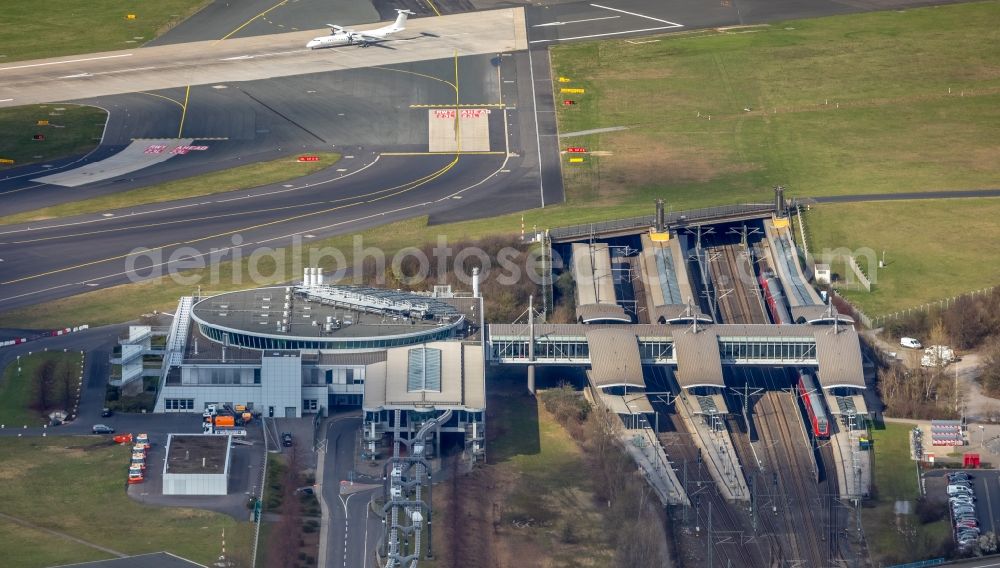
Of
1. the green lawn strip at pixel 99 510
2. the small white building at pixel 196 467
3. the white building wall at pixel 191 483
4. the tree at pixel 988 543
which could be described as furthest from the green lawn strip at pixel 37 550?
the tree at pixel 988 543

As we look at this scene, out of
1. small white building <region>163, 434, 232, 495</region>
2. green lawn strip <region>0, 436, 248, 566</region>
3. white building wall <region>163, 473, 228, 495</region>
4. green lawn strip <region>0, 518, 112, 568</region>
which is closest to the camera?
green lawn strip <region>0, 518, 112, 568</region>

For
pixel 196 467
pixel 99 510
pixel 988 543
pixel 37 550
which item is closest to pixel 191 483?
pixel 196 467

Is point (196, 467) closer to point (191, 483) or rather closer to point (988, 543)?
point (191, 483)

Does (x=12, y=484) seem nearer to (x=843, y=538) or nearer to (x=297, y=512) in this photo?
(x=297, y=512)

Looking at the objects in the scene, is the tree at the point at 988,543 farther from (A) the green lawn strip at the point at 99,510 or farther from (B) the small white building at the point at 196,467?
(B) the small white building at the point at 196,467

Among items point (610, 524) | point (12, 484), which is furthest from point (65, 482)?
point (610, 524)

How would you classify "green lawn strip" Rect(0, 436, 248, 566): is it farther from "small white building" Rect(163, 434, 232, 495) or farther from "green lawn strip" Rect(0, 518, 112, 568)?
"small white building" Rect(163, 434, 232, 495)

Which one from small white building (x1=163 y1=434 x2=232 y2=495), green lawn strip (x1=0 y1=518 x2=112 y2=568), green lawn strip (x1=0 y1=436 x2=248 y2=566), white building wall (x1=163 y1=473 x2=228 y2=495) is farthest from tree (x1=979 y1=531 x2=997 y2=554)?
green lawn strip (x1=0 y1=518 x2=112 y2=568)
